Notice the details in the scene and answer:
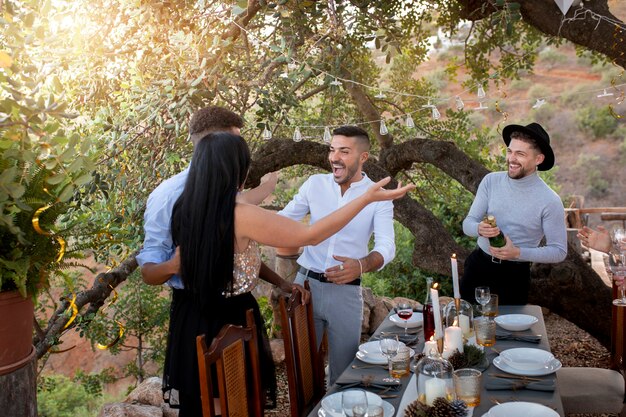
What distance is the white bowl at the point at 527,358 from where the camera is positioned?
94.3 inches

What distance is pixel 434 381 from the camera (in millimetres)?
1957

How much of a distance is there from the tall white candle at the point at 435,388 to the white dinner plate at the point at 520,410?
0.47ft

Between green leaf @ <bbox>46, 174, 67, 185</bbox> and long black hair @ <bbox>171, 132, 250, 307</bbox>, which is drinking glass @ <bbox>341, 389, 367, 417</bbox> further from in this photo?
green leaf @ <bbox>46, 174, 67, 185</bbox>

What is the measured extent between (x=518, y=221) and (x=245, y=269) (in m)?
1.71

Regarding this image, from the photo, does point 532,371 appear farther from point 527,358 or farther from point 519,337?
point 519,337

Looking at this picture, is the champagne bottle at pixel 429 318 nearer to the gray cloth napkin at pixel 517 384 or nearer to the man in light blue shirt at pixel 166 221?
the gray cloth napkin at pixel 517 384

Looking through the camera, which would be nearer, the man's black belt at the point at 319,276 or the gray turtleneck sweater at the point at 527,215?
the man's black belt at the point at 319,276

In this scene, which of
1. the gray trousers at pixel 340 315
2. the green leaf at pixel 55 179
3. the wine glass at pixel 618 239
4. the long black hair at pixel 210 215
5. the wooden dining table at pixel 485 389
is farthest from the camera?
the wine glass at pixel 618 239

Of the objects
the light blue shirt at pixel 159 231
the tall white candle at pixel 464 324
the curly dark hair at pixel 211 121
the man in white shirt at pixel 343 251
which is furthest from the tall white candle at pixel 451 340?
the curly dark hair at pixel 211 121

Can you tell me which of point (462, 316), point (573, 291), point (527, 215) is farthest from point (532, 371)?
point (573, 291)

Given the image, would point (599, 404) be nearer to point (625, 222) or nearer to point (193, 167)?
point (193, 167)

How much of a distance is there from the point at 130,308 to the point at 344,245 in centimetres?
444

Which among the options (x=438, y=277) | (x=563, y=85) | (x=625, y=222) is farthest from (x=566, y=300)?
(x=563, y=85)

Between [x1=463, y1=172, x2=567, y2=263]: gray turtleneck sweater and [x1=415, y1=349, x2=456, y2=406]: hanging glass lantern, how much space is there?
61.3 inches
